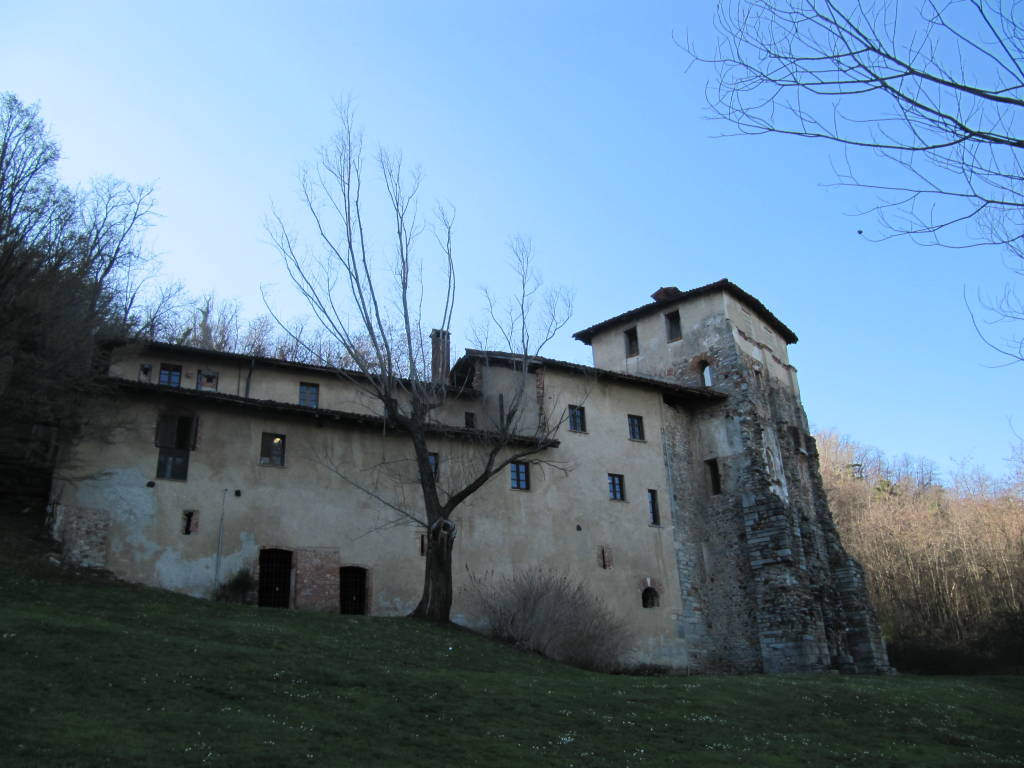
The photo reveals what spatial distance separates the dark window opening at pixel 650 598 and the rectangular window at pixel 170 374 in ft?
55.0

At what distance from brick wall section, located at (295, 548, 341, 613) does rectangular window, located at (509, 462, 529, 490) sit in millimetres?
6212

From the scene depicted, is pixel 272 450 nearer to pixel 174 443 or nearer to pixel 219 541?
pixel 174 443

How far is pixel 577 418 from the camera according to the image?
94.5 ft

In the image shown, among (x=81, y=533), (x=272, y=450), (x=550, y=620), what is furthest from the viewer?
(x=272, y=450)

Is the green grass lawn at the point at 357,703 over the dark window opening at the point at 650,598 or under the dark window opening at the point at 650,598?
under

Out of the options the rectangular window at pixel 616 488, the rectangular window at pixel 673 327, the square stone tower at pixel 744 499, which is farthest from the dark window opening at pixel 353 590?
the rectangular window at pixel 673 327

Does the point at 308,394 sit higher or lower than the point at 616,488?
higher

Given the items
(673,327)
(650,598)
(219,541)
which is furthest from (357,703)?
(673,327)

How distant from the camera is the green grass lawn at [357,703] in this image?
1007 centimetres

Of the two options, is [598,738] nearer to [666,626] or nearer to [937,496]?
[666,626]

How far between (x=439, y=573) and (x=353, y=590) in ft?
10.7

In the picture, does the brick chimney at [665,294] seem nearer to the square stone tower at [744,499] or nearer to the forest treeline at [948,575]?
the square stone tower at [744,499]

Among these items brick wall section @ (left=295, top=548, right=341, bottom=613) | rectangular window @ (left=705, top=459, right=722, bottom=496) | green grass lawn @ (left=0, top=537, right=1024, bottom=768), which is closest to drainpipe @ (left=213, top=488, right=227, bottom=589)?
brick wall section @ (left=295, top=548, right=341, bottom=613)

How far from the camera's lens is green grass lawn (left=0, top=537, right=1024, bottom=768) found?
10.1 meters
